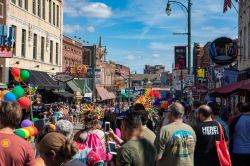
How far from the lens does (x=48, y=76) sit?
34.2 metres

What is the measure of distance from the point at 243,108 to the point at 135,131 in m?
3.34

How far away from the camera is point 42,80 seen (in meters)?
31.3

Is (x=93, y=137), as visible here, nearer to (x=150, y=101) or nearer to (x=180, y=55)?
(x=150, y=101)

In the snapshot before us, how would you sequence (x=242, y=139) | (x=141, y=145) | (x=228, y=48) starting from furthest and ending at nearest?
(x=228, y=48) → (x=242, y=139) → (x=141, y=145)

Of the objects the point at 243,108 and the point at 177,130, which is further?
the point at 243,108

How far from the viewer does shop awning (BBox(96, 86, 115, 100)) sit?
212 feet

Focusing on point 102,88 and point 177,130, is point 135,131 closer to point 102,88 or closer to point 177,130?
point 177,130

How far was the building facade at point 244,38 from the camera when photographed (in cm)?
2617

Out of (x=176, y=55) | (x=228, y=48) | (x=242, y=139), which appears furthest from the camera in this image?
(x=176, y=55)

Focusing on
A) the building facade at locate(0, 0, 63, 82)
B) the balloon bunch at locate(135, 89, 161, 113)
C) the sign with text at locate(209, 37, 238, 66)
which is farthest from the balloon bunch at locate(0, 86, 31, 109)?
the building facade at locate(0, 0, 63, 82)

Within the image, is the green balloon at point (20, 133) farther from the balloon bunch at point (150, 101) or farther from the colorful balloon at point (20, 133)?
the balloon bunch at point (150, 101)

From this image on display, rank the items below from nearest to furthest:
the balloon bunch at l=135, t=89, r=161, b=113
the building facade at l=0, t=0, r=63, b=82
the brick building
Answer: the balloon bunch at l=135, t=89, r=161, b=113, the brick building, the building facade at l=0, t=0, r=63, b=82

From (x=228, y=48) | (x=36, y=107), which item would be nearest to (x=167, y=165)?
(x=36, y=107)

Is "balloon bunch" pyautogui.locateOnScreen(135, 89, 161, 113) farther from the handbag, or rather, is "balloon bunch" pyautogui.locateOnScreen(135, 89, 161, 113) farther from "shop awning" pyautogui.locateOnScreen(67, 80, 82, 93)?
"shop awning" pyautogui.locateOnScreen(67, 80, 82, 93)
